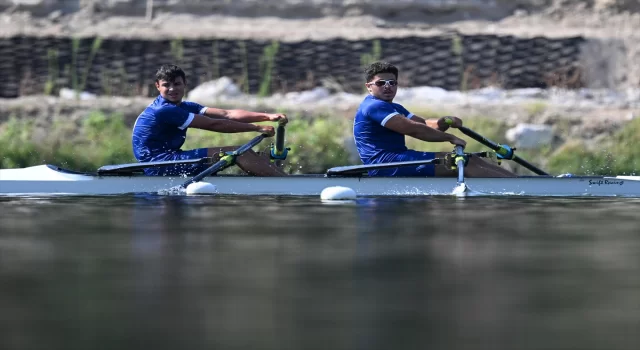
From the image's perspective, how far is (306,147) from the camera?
19.1 metres

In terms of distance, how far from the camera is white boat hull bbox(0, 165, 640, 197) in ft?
41.7

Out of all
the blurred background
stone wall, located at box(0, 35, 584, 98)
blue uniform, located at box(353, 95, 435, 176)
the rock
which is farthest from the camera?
stone wall, located at box(0, 35, 584, 98)

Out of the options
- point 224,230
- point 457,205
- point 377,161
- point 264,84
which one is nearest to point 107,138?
point 264,84

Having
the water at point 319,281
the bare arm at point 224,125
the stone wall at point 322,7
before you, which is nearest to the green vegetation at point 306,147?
the bare arm at point 224,125

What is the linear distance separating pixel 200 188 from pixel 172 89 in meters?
1.01

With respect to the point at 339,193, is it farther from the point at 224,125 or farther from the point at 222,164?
the point at 224,125

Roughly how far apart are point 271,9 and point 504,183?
15747 mm

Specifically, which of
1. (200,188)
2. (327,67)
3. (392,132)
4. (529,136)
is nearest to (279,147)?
(200,188)

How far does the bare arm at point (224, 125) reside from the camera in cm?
1291

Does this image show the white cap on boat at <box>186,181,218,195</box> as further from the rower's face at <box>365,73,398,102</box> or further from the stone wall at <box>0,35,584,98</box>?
the stone wall at <box>0,35,584,98</box>

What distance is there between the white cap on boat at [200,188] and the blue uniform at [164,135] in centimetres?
43

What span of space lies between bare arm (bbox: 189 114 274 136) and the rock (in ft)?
25.3

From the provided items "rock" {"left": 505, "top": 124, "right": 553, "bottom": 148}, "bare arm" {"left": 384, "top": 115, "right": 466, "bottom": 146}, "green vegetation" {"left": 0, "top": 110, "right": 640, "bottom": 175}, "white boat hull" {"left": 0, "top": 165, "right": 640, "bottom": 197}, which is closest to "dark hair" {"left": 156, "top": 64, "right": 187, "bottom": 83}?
"white boat hull" {"left": 0, "top": 165, "right": 640, "bottom": 197}

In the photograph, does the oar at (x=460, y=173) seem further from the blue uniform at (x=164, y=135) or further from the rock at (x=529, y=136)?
the rock at (x=529, y=136)
